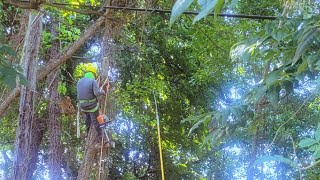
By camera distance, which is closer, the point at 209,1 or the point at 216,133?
the point at 209,1

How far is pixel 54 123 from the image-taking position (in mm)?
6879

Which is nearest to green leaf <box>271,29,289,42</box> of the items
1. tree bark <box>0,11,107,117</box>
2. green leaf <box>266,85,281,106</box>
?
green leaf <box>266,85,281,106</box>

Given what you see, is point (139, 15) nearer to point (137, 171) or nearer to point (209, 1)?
point (137, 171)

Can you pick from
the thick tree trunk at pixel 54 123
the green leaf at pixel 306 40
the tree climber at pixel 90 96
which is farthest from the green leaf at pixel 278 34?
the thick tree trunk at pixel 54 123

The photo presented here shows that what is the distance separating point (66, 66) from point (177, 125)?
2.34 meters

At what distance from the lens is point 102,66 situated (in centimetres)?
482

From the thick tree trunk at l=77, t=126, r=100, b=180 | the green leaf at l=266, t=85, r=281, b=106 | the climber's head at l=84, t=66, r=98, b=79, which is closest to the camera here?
the green leaf at l=266, t=85, r=281, b=106

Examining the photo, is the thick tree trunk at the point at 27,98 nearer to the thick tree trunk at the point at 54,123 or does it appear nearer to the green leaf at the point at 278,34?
the thick tree trunk at the point at 54,123

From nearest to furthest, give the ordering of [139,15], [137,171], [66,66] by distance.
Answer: [139,15]
[66,66]
[137,171]

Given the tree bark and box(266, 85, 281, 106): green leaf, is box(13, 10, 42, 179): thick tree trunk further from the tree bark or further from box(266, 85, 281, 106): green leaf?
box(266, 85, 281, 106): green leaf

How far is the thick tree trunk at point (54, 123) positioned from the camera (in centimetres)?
673

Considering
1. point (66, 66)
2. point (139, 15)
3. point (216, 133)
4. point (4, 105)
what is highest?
point (66, 66)

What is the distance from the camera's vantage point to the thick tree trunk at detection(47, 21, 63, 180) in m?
6.73

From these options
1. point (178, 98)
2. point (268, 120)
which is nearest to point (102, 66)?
point (178, 98)
